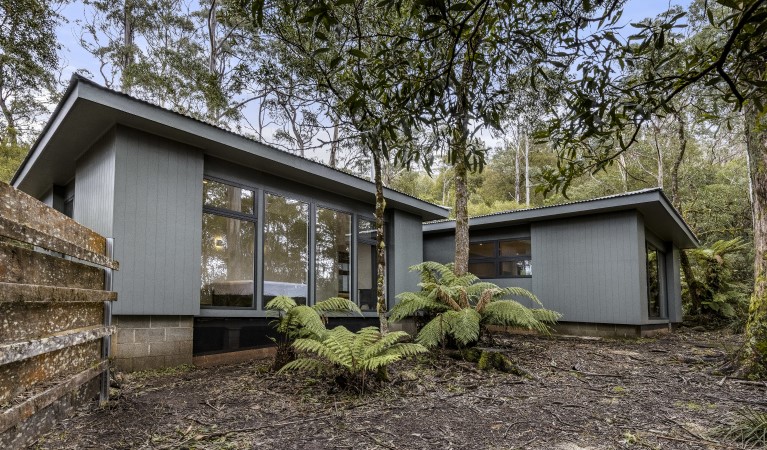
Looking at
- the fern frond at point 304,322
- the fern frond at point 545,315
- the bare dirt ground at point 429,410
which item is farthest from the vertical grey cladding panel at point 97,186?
the fern frond at point 545,315

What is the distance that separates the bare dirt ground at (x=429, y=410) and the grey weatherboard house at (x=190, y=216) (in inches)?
28.8

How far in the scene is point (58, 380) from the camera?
2268 mm

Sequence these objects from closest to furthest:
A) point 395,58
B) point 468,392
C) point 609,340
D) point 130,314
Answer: point 395,58, point 468,392, point 130,314, point 609,340

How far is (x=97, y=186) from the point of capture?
18.1 ft

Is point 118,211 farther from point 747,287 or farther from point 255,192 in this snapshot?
point 747,287

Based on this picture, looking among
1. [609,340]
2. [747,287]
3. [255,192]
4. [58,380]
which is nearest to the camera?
[58,380]

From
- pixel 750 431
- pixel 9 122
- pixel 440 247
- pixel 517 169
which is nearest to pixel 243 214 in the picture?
pixel 750 431

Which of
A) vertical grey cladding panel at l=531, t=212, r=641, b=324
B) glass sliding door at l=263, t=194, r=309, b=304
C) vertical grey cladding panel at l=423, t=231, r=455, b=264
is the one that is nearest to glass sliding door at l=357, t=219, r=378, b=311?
glass sliding door at l=263, t=194, r=309, b=304

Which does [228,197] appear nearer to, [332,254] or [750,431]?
[332,254]

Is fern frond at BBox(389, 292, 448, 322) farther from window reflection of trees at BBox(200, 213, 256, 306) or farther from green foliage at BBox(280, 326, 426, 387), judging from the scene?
window reflection of trees at BBox(200, 213, 256, 306)

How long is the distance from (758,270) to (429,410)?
13.6 ft

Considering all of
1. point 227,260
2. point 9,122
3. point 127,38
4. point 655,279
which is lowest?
point 655,279

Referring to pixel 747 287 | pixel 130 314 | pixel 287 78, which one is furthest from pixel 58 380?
pixel 747 287

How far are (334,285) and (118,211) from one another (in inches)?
151
